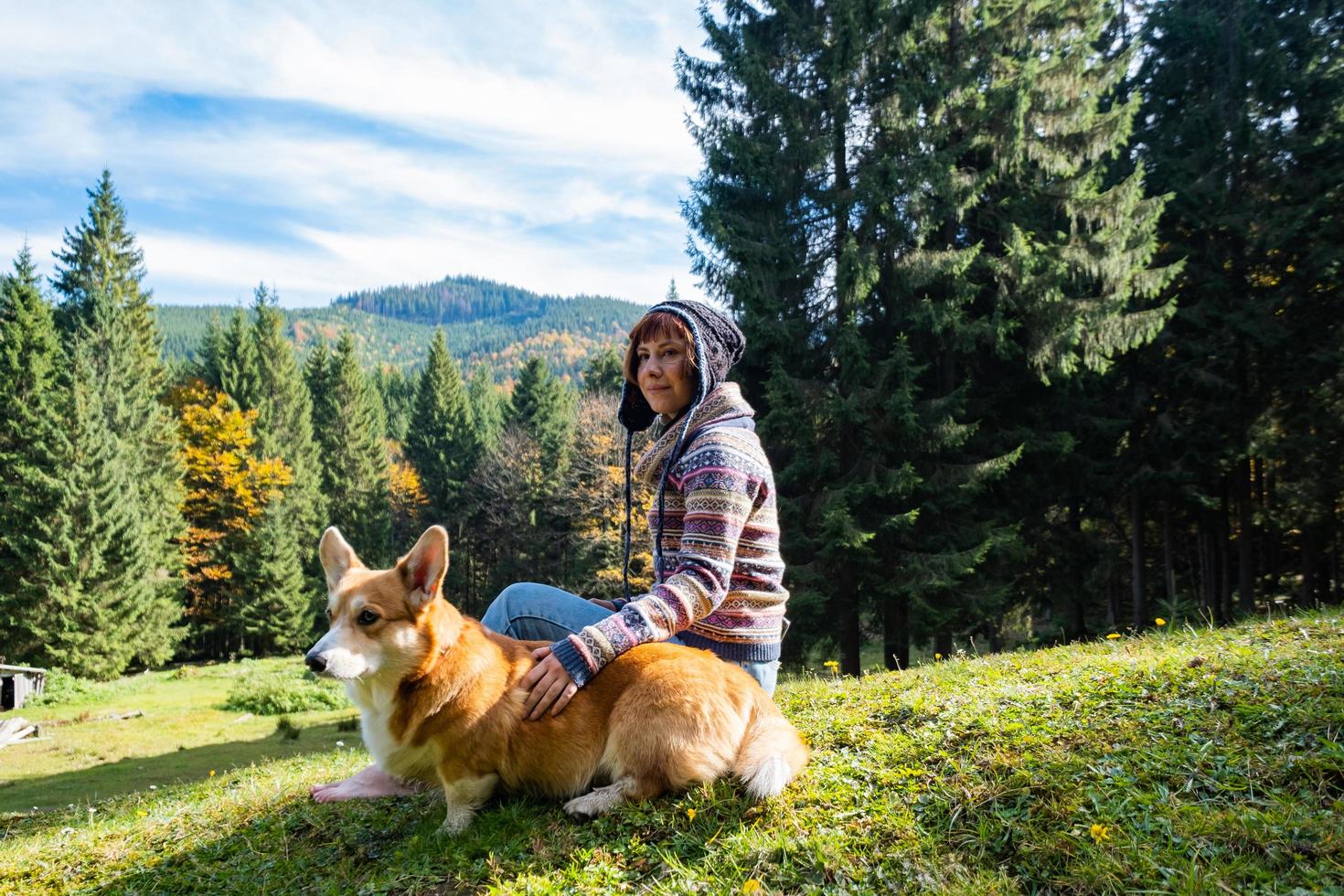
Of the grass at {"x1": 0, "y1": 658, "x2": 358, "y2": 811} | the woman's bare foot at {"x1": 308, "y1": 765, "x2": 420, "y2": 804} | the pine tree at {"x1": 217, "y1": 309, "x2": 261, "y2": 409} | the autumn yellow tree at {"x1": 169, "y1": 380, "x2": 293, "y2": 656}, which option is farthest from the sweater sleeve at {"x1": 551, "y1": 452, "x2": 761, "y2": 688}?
the pine tree at {"x1": 217, "y1": 309, "x2": 261, "y2": 409}

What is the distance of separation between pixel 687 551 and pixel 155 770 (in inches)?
613

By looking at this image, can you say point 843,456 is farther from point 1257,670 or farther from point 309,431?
point 309,431

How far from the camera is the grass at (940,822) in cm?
231

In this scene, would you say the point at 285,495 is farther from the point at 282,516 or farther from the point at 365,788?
the point at 365,788

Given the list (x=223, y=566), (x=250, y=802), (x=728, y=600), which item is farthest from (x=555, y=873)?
(x=223, y=566)

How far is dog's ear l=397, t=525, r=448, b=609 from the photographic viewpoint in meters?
2.84

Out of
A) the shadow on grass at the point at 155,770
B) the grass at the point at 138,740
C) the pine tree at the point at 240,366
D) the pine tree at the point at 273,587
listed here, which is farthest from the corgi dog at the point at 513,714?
the pine tree at the point at 240,366

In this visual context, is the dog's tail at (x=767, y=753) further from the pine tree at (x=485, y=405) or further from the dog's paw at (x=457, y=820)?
the pine tree at (x=485, y=405)

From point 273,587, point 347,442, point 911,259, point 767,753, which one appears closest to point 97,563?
point 273,587

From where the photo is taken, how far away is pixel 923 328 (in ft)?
53.5

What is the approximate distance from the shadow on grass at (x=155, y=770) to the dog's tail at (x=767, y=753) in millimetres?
11307

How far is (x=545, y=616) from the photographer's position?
11.6 ft

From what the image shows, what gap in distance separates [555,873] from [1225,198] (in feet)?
69.2

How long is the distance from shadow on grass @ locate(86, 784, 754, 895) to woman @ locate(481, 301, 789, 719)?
1.47ft
